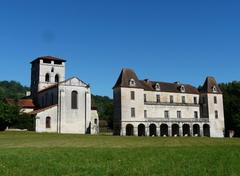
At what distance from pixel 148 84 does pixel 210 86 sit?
14610 mm

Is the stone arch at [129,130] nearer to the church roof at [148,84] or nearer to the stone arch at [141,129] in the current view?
the stone arch at [141,129]

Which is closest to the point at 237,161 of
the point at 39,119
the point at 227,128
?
the point at 39,119

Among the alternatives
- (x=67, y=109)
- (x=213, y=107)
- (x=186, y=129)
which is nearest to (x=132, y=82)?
(x=67, y=109)

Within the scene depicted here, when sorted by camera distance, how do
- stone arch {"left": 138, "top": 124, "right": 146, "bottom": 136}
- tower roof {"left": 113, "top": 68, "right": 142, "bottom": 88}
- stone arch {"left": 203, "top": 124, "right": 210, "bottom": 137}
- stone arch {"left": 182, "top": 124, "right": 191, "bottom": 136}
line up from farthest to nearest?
stone arch {"left": 203, "top": 124, "right": 210, "bottom": 137}, stone arch {"left": 182, "top": 124, "right": 191, "bottom": 136}, stone arch {"left": 138, "top": 124, "right": 146, "bottom": 136}, tower roof {"left": 113, "top": 68, "right": 142, "bottom": 88}

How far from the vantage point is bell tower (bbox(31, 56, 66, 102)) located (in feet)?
240

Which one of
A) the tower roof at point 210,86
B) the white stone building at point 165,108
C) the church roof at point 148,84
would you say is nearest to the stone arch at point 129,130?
the white stone building at point 165,108

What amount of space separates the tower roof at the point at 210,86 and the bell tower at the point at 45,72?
3090 cm

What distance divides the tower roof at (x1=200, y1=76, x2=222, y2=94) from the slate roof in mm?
2154

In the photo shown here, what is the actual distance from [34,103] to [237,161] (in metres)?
59.4

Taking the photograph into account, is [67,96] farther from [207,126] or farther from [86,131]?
[207,126]

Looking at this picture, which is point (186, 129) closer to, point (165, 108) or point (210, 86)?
point (165, 108)

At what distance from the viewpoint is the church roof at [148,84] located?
68.1 meters

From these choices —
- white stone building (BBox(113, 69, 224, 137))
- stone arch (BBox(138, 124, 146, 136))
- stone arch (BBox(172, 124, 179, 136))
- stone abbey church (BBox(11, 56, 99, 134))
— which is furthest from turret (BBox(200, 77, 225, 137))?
stone abbey church (BBox(11, 56, 99, 134))

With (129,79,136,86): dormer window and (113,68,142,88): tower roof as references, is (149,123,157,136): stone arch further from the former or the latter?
(129,79,136,86): dormer window
